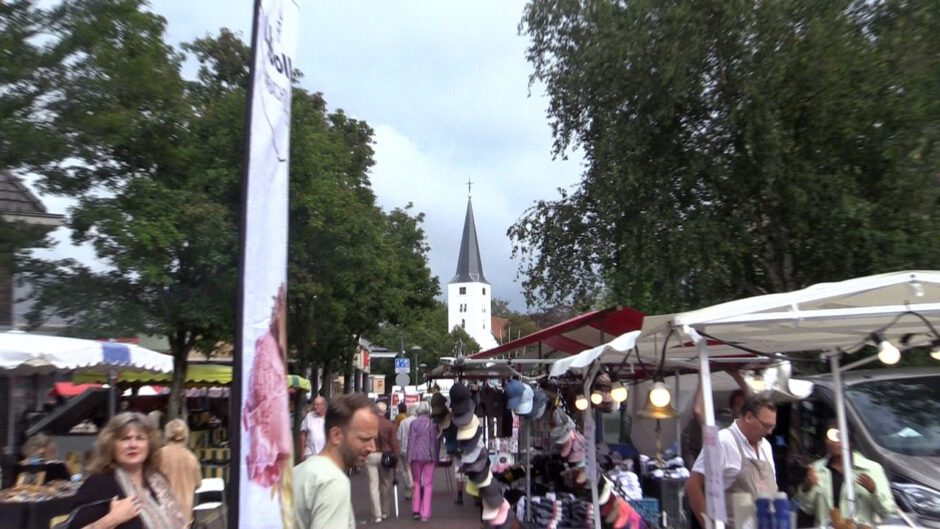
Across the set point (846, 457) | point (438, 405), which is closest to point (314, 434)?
point (438, 405)

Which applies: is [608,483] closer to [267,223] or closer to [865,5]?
[267,223]

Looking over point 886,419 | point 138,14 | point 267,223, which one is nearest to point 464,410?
point 886,419

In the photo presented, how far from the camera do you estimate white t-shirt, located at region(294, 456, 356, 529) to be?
3.56 metres

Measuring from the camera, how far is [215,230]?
1681 centimetres

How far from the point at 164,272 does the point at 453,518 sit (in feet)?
22.5

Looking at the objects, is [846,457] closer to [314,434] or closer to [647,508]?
[647,508]

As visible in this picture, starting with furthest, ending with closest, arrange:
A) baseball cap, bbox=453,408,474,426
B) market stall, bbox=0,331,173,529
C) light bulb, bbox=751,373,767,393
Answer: light bulb, bbox=751,373,767,393 → market stall, bbox=0,331,173,529 → baseball cap, bbox=453,408,474,426

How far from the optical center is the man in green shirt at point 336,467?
141 inches

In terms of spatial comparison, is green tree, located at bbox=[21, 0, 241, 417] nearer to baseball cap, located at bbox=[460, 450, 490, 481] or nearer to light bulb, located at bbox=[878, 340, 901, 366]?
baseball cap, located at bbox=[460, 450, 490, 481]

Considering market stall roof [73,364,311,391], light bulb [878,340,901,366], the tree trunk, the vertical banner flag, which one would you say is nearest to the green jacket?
light bulb [878,340,901,366]

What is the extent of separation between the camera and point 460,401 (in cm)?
783

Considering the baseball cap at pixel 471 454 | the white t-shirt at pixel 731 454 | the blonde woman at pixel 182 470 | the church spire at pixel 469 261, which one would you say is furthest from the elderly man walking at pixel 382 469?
the church spire at pixel 469 261

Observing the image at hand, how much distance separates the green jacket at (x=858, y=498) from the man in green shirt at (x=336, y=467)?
168 inches

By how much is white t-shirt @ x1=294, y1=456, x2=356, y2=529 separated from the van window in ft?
20.1
